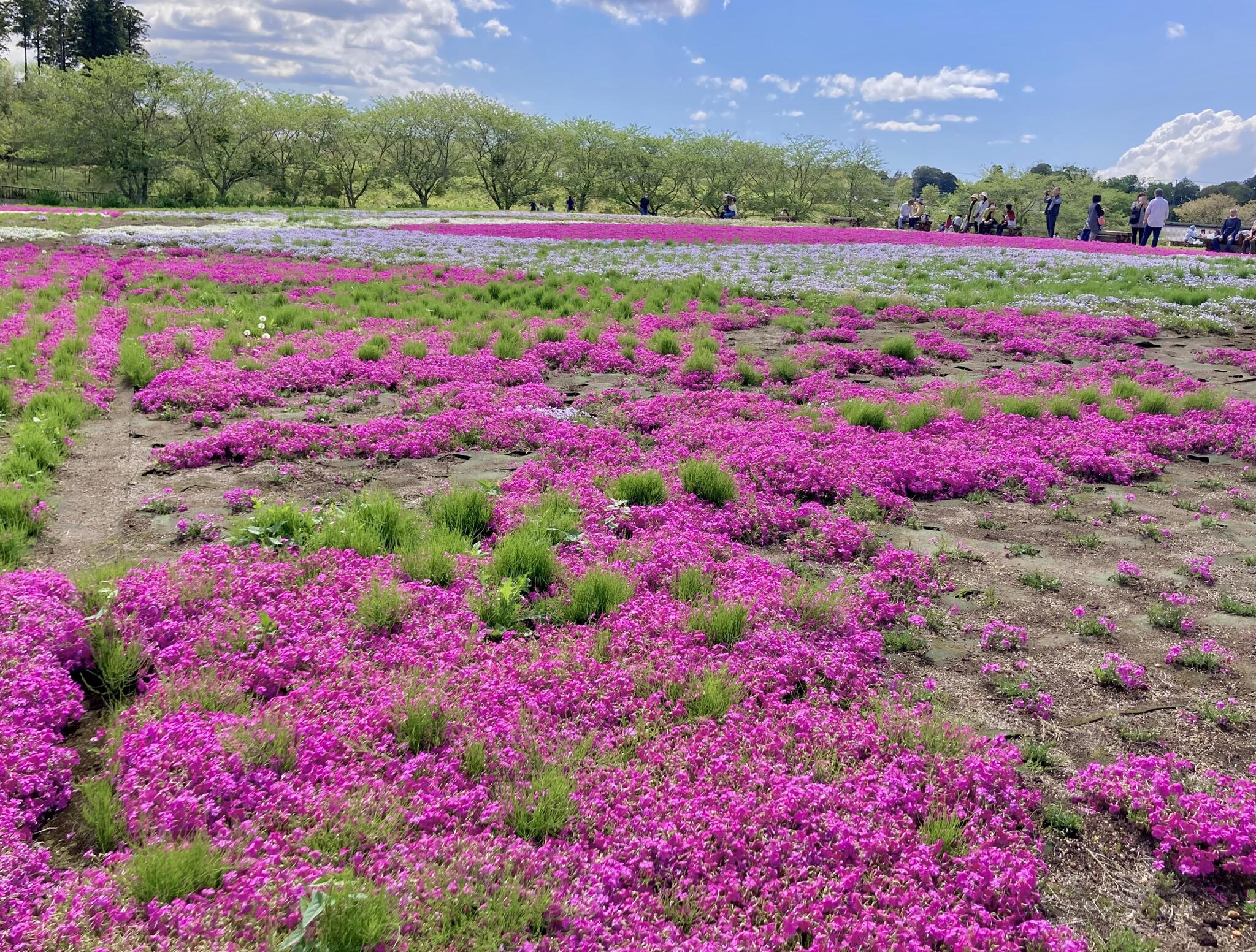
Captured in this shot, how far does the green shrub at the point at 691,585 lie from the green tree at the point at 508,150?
74095mm

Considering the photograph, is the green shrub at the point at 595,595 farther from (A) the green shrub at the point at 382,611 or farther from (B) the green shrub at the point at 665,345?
(B) the green shrub at the point at 665,345

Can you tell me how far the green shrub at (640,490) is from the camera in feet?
22.6

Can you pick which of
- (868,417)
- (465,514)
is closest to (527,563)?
(465,514)

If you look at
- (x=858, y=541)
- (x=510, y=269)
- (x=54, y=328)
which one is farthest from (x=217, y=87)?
(x=858, y=541)

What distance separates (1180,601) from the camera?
541 cm

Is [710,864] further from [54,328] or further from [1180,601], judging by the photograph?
[54,328]

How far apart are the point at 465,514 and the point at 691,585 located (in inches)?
84.3

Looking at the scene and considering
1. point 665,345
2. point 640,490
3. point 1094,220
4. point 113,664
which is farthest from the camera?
point 1094,220

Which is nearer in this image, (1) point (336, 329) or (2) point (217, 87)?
(1) point (336, 329)

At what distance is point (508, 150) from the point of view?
243 feet

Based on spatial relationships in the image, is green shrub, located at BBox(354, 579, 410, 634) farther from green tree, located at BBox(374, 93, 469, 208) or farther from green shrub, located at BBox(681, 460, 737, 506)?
green tree, located at BBox(374, 93, 469, 208)

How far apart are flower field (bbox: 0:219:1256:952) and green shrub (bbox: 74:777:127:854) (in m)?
0.02

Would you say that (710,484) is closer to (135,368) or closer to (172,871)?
(172,871)

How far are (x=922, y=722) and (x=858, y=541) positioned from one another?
246cm
